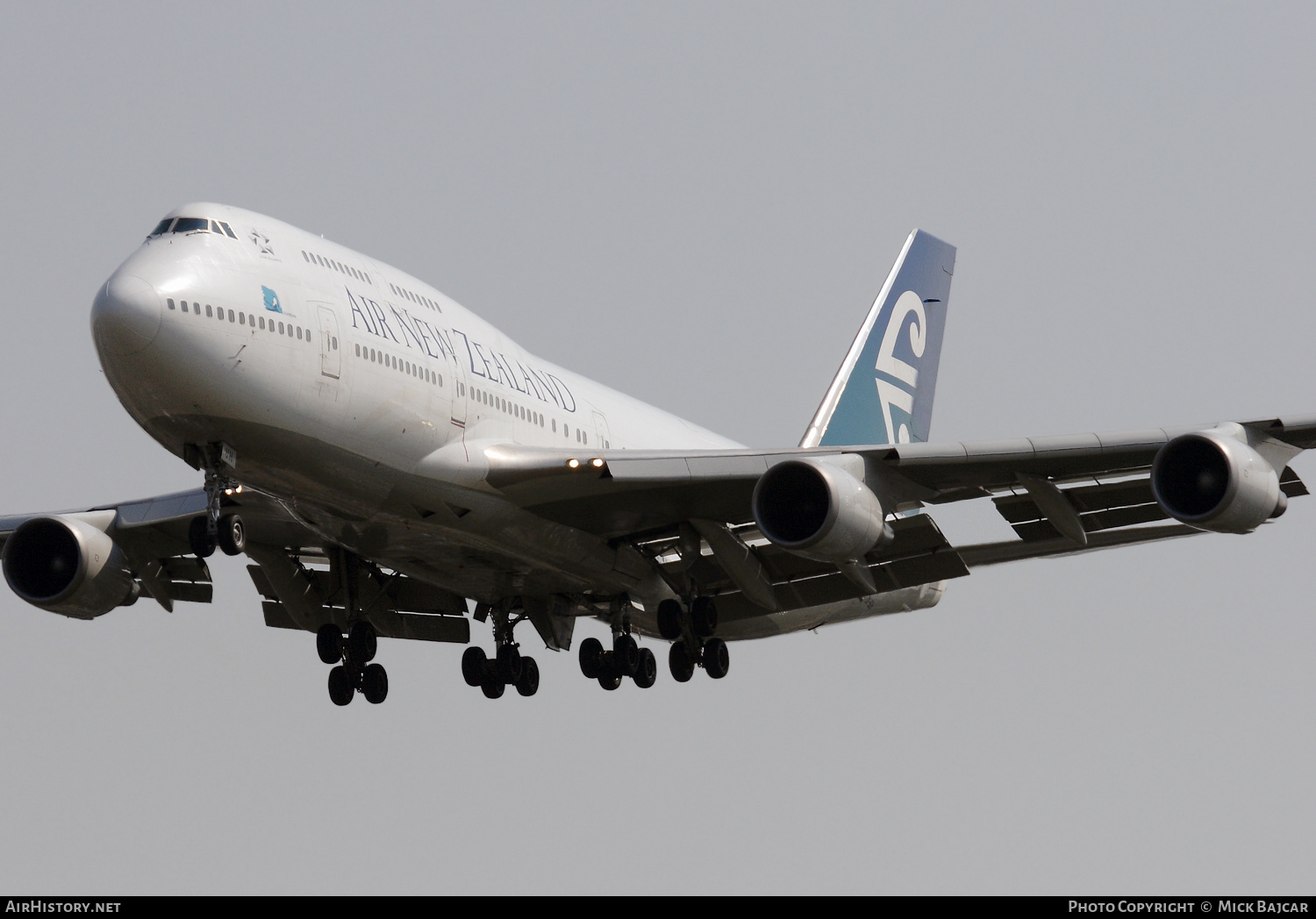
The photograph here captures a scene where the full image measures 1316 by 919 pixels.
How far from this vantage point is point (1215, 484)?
2325 cm

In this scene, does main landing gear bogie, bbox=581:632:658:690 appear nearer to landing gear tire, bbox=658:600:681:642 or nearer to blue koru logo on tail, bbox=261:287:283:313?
landing gear tire, bbox=658:600:681:642

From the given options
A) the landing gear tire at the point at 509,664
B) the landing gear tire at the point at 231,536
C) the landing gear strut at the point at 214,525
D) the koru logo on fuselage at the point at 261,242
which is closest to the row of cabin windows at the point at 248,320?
the koru logo on fuselage at the point at 261,242

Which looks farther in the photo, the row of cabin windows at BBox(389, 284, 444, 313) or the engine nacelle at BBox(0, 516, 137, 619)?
the engine nacelle at BBox(0, 516, 137, 619)

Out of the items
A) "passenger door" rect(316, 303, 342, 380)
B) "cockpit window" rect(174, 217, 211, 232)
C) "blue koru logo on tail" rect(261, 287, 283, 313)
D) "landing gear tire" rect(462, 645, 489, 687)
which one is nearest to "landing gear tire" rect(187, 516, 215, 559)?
"passenger door" rect(316, 303, 342, 380)

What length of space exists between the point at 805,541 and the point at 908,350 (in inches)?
650

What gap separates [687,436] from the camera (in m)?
32.7

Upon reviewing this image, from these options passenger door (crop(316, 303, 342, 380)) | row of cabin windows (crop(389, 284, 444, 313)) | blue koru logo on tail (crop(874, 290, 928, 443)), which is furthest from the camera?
blue koru logo on tail (crop(874, 290, 928, 443))

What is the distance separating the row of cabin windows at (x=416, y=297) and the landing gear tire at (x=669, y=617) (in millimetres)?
6513

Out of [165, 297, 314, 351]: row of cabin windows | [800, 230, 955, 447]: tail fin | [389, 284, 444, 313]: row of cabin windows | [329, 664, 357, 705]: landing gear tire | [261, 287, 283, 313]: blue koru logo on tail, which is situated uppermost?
[800, 230, 955, 447]: tail fin

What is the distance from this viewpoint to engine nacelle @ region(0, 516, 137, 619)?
2923 centimetres

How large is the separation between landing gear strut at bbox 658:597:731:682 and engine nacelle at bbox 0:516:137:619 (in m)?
9.35

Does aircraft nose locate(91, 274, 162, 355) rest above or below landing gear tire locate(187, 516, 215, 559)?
above

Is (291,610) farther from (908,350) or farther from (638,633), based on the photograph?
(908,350)
